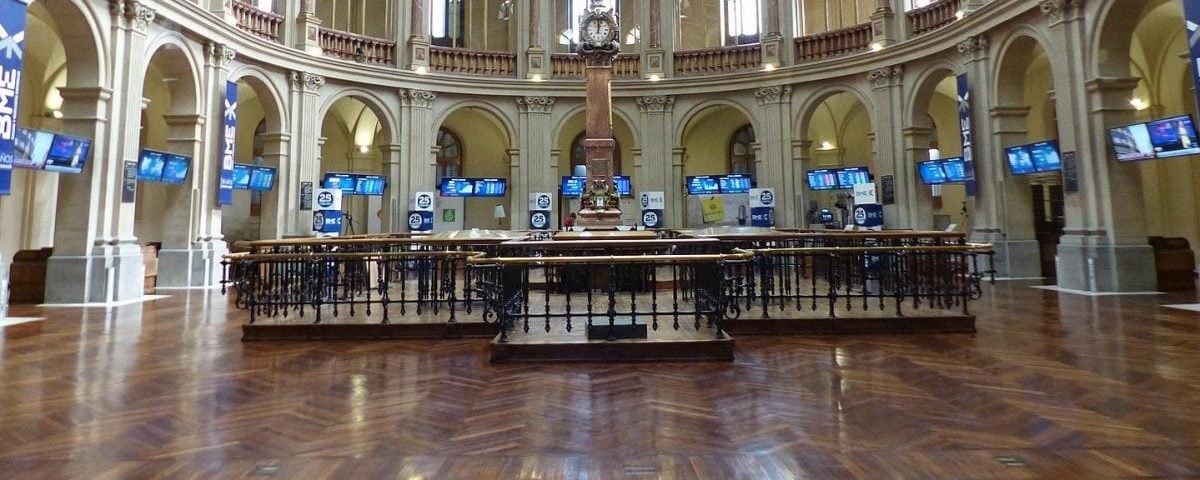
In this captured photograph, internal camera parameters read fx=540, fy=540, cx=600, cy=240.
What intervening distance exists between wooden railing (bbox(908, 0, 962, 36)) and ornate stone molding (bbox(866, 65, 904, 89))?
2.94ft

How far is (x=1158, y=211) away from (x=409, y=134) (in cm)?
1849

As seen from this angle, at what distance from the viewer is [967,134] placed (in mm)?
11055

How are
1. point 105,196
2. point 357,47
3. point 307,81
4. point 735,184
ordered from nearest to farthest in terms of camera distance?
1. point 105,196
2. point 307,81
3. point 357,47
4. point 735,184

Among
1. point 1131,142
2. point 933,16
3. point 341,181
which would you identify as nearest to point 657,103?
point 933,16

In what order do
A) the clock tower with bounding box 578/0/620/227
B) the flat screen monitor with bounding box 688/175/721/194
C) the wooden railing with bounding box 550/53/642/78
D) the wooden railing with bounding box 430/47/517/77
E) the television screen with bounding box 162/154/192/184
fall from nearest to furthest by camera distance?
the television screen with bounding box 162/154/192/184 → the clock tower with bounding box 578/0/620/227 → the wooden railing with bounding box 430/47/517/77 → the flat screen monitor with bounding box 688/175/721/194 → the wooden railing with bounding box 550/53/642/78

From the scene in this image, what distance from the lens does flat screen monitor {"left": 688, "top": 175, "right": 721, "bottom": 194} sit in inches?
617

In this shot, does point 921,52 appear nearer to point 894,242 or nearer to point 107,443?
point 894,242

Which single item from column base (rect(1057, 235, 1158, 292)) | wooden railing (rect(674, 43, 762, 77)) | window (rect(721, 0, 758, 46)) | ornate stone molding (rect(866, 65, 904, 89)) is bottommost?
column base (rect(1057, 235, 1158, 292))

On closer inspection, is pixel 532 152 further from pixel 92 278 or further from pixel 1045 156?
pixel 1045 156

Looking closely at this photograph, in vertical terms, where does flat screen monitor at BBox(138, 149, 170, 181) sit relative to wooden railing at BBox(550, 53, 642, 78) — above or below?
below

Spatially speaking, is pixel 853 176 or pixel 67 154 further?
pixel 853 176

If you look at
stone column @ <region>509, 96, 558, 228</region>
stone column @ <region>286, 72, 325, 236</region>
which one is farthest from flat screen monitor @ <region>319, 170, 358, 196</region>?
stone column @ <region>509, 96, 558, 228</region>

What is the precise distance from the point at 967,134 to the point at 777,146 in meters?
4.71

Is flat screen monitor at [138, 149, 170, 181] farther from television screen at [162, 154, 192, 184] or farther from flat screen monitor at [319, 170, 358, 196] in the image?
flat screen monitor at [319, 170, 358, 196]
